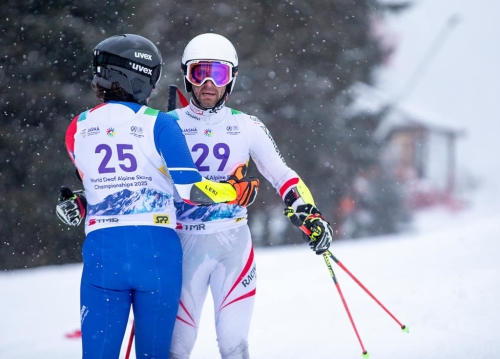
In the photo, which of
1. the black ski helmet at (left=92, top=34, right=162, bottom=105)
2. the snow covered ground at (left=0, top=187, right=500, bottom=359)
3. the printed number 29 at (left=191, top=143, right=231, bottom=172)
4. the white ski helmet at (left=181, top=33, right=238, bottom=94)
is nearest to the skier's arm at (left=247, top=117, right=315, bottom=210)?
the printed number 29 at (left=191, top=143, right=231, bottom=172)

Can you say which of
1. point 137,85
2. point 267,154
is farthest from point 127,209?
point 267,154

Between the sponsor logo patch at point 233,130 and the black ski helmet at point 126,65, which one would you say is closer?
the black ski helmet at point 126,65

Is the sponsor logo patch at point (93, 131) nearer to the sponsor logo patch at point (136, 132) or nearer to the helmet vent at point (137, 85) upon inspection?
the sponsor logo patch at point (136, 132)

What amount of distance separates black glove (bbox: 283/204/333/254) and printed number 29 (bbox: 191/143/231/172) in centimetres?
51

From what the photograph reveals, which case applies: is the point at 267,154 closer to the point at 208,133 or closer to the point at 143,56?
the point at 208,133

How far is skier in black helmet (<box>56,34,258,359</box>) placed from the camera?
2.51 m

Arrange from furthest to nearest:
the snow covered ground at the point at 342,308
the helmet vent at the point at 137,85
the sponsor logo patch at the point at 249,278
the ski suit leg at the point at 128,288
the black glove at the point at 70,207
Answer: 1. the snow covered ground at the point at 342,308
2. the sponsor logo patch at the point at 249,278
3. the black glove at the point at 70,207
4. the helmet vent at the point at 137,85
5. the ski suit leg at the point at 128,288

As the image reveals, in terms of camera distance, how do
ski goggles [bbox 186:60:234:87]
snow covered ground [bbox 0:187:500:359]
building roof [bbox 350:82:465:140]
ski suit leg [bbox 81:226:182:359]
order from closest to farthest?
1. ski suit leg [bbox 81:226:182:359]
2. ski goggles [bbox 186:60:234:87]
3. snow covered ground [bbox 0:187:500:359]
4. building roof [bbox 350:82:465:140]

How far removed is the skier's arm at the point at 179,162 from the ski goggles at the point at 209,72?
710mm

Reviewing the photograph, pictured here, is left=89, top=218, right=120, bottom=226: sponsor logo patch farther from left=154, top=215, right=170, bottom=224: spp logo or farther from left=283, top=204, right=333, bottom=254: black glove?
left=283, top=204, right=333, bottom=254: black glove

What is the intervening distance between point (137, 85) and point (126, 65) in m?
0.12

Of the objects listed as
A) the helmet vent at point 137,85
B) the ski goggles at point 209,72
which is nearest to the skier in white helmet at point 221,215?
the ski goggles at point 209,72

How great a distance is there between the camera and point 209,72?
329 centimetres

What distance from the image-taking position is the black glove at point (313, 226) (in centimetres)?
323
